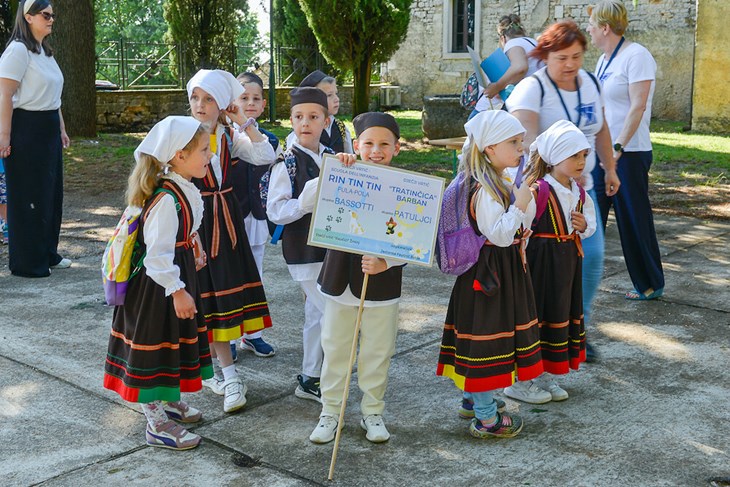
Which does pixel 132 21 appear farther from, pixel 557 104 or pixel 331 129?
pixel 557 104

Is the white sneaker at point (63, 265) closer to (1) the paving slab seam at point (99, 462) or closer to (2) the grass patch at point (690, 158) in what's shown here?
(1) the paving slab seam at point (99, 462)

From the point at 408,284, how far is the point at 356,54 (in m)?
11.4

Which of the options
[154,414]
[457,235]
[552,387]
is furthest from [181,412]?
[552,387]

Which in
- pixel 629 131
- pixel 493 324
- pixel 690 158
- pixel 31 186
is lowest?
pixel 690 158

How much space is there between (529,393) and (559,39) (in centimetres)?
177

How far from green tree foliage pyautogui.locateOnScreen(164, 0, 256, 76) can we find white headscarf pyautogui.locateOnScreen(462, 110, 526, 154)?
17.5 meters

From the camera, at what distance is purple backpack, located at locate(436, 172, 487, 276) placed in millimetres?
3822

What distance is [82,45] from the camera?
1432cm

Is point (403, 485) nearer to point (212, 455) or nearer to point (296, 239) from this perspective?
point (212, 455)

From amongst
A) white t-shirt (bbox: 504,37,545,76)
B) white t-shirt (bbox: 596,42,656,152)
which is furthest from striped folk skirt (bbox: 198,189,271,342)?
white t-shirt (bbox: 504,37,545,76)

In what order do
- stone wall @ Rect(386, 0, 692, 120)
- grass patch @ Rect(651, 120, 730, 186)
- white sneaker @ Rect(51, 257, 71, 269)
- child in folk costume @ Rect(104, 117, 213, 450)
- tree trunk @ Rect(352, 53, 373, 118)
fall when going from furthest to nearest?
stone wall @ Rect(386, 0, 692, 120) < tree trunk @ Rect(352, 53, 373, 118) < grass patch @ Rect(651, 120, 730, 186) < white sneaker @ Rect(51, 257, 71, 269) < child in folk costume @ Rect(104, 117, 213, 450)

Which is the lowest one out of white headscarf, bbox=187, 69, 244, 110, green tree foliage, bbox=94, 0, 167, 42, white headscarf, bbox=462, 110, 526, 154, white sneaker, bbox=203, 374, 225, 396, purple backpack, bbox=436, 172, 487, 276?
white sneaker, bbox=203, 374, 225, 396

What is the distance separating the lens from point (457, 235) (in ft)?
12.6

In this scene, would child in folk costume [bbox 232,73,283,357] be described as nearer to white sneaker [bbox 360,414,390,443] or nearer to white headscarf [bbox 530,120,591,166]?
white sneaker [bbox 360,414,390,443]
